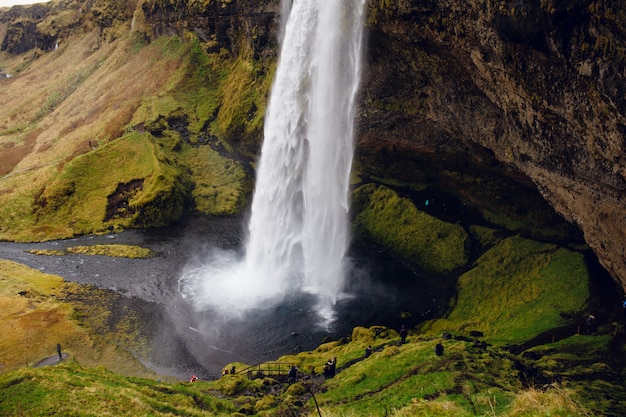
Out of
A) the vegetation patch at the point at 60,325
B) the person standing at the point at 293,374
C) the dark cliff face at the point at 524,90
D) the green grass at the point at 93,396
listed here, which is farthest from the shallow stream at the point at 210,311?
the dark cliff face at the point at 524,90

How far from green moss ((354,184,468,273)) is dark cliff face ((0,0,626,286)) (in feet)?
15.1

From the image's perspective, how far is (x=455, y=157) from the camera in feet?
125

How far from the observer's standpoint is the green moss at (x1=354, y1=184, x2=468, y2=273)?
3816cm

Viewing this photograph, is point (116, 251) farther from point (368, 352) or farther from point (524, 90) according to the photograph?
point (524, 90)

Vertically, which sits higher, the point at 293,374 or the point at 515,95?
the point at 515,95

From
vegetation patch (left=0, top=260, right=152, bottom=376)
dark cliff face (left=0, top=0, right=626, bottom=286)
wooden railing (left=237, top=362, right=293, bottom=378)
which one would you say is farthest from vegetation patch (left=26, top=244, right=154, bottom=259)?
dark cliff face (left=0, top=0, right=626, bottom=286)

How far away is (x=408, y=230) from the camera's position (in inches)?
1630

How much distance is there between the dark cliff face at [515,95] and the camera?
63.9ft

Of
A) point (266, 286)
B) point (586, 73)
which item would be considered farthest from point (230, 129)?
point (586, 73)

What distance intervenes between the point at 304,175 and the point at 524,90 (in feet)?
68.8

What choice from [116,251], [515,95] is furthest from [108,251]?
[515,95]

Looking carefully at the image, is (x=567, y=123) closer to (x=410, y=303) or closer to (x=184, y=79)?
(x=410, y=303)

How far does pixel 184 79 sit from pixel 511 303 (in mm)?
50990

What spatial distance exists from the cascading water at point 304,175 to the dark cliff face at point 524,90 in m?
3.05
